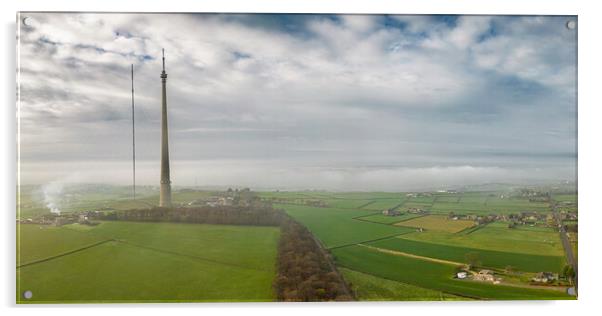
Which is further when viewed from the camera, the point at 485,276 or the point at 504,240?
the point at 504,240

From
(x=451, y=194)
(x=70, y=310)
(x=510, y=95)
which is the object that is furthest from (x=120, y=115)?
(x=510, y=95)

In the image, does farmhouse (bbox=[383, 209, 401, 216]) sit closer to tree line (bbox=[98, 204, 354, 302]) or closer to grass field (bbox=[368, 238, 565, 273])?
grass field (bbox=[368, 238, 565, 273])

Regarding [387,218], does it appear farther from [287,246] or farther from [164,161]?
[164,161]

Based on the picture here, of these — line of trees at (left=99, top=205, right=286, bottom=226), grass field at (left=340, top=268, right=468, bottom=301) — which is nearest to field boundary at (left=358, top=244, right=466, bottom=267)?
grass field at (left=340, top=268, right=468, bottom=301)

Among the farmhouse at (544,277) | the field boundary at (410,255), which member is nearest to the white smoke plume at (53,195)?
the field boundary at (410,255)

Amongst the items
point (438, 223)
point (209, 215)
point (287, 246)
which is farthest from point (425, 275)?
point (209, 215)

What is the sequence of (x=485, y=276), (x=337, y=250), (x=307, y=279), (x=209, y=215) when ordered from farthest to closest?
1. (x=209, y=215)
2. (x=337, y=250)
3. (x=485, y=276)
4. (x=307, y=279)

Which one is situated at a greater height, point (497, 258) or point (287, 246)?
point (287, 246)
